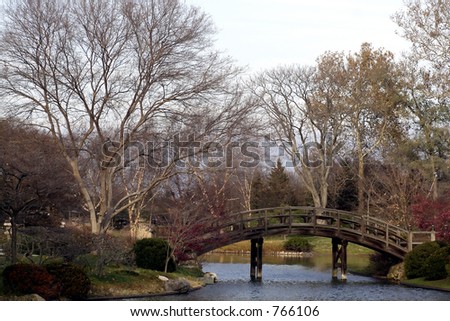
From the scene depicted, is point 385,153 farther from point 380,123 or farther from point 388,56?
point 388,56

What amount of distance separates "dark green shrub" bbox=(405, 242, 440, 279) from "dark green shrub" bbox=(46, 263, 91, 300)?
13.8 m

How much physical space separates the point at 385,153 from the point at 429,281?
19.9 meters

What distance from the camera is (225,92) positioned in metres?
28.0

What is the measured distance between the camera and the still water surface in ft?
83.3

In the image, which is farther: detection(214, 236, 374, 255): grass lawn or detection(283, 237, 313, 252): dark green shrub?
detection(214, 236, 374, 255): grass lawn

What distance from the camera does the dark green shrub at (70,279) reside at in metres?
21.3

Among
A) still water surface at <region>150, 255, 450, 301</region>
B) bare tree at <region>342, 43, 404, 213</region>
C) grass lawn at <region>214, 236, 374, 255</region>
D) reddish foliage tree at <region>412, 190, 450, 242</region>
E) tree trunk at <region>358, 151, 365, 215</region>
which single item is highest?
Result: bare tree at <region>342, 43, 404, 213</region>

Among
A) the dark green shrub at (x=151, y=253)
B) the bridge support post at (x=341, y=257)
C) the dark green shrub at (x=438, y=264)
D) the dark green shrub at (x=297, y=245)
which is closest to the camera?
the dark green shrub at (x=151, y=253)

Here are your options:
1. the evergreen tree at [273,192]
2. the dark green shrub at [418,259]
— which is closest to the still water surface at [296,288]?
the dark green shrub at [418,259]

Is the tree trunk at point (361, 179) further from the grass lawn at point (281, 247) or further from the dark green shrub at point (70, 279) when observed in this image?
the dark green shrub at point (70, 279)

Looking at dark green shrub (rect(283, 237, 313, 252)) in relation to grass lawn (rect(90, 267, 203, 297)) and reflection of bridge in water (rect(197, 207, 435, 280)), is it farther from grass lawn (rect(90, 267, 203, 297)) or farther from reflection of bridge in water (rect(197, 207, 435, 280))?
grass lawn (rect(90, 267, 203, 297))

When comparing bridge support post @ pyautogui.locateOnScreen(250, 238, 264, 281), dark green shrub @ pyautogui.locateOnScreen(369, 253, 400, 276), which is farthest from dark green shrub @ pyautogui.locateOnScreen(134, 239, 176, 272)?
dark green shrub @ pyautogui.locateOnScreen(369, 253, 400, 276)

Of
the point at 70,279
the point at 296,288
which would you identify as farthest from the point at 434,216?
the point at 70,279

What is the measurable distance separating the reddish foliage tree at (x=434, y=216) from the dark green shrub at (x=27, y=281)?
1521cm
